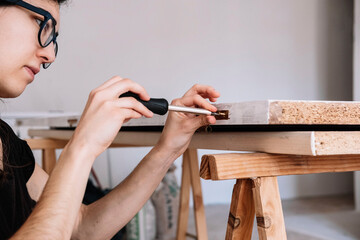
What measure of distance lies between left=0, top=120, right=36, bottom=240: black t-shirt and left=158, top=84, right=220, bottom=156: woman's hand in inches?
13.3

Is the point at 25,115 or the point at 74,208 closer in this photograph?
the point at 74,208

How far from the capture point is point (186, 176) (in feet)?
6.35

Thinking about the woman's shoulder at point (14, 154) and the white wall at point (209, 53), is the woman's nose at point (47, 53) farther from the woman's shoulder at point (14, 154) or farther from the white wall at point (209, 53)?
the white wall at point (209, 53)

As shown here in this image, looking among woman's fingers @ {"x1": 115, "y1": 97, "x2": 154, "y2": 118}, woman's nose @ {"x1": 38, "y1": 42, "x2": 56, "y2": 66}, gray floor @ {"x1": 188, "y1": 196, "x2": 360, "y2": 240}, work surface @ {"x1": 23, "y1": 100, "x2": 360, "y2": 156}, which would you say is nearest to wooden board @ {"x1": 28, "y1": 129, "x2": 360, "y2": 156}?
work surface @ {"x1": 23, "y1": 100, "x2": 360, "y2": 156}

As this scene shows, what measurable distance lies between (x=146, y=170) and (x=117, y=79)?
0.33 meters

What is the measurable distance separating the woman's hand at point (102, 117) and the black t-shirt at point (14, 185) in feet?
1.06

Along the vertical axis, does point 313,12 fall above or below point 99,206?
above

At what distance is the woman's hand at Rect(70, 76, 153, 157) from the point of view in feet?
2.06

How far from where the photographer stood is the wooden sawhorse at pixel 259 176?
0.68 m

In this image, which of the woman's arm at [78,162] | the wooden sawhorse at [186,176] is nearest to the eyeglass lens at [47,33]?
the woman's arm at [78,162]

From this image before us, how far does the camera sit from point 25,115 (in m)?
2.55

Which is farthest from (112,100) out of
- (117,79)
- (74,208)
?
(74,208)

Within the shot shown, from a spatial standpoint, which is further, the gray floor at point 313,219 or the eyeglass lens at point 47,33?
the gray floor at point 313,219

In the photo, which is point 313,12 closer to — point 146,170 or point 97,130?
point 146,170
